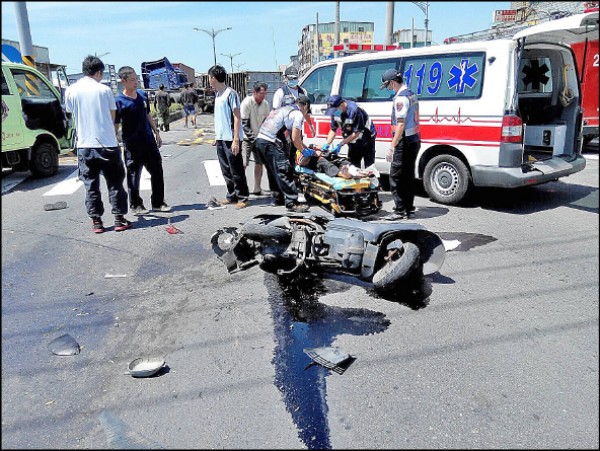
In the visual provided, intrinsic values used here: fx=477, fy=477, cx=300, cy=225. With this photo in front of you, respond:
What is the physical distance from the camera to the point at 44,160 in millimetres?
9281

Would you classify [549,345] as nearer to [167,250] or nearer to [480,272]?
[480,272]

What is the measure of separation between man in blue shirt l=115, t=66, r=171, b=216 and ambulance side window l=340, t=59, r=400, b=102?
3258 mm

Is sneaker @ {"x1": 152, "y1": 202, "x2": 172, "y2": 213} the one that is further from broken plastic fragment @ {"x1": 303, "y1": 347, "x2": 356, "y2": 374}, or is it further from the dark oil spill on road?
broken plastic fragment @ {"x1": 303, "y1": 347, "x2": 356, "y2": 374}

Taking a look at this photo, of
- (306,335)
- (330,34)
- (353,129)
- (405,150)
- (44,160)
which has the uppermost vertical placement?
(330,34)

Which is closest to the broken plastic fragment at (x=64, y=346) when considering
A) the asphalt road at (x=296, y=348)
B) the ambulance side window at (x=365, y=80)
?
the asphalt road at (x=296, y=348)

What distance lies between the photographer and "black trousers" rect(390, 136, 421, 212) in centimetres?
616

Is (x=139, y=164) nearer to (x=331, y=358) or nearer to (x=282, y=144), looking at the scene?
(x=282, y=144)

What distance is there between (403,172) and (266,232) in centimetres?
273

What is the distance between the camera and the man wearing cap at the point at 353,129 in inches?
281

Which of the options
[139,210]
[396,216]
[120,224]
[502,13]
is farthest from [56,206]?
[502,13]

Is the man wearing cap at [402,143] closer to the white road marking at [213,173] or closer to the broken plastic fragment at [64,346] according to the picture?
the white road marking at [213,173]

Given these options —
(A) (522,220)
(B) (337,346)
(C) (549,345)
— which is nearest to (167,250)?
(B) (337,346)

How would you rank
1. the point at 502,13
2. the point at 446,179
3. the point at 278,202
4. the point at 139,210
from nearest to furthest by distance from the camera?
→ 1. the point at 502,13
2. the point at 139,210
3. the point at 446,179
4. the point at 278,202

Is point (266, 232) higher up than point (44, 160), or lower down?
lower down
